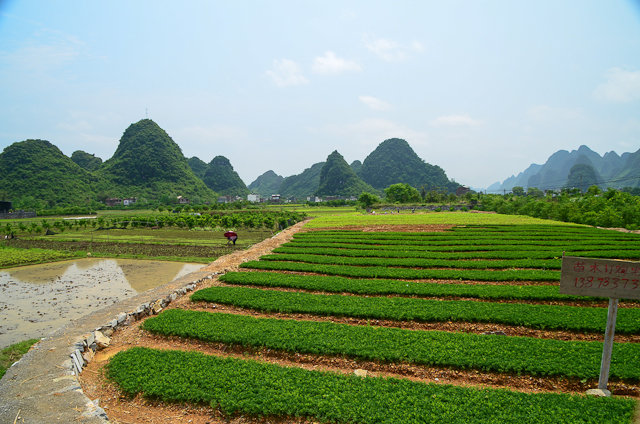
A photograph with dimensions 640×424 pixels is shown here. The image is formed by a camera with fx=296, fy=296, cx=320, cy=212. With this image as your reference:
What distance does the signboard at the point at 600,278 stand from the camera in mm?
5215

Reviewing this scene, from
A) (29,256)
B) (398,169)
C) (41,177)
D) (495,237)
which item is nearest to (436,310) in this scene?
(495,237)

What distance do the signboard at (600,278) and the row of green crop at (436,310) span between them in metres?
3.37

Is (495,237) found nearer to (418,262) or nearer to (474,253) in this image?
(474,253)

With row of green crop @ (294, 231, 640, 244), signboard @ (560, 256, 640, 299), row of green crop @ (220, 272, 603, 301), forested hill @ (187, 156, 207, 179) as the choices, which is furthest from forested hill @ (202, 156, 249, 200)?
signboard @ (560, 256, 640, 299)

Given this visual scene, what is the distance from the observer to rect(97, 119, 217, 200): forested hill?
94494 mm

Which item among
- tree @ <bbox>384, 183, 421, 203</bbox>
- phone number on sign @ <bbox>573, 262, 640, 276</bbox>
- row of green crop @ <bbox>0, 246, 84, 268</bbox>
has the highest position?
tree @ <bbox>384, 183, 421, 203</bbox>

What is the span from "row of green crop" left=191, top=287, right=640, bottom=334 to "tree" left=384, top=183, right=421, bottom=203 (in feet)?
287

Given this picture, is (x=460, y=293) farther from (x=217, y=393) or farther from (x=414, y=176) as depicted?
(x=414, y=176)

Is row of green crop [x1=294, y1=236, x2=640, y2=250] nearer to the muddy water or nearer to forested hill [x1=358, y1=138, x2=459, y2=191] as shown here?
the muddy water

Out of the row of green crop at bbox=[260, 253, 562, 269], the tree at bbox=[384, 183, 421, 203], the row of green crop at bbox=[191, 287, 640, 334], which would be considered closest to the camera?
the row of green crop at bbox=[191, 287, 640, 334]

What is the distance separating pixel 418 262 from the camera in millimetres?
16016

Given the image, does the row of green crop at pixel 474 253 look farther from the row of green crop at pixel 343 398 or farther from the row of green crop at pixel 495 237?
the row of green crop at pixel 343 398

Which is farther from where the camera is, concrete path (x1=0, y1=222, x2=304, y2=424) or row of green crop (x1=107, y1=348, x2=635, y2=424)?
concrete path (x1=0, y1=222, x2=304, y2=424)

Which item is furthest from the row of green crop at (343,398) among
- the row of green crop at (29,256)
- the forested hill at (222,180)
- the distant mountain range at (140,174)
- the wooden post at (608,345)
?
the forested hill at (222,180)
